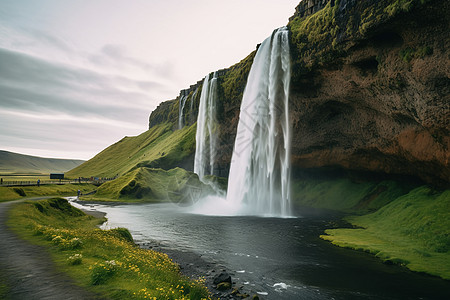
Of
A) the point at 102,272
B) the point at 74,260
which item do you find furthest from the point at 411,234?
the point at 74,260

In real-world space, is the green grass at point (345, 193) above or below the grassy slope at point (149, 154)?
below

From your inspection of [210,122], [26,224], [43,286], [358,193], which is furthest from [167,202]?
[43,286]

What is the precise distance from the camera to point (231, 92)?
7819 cm

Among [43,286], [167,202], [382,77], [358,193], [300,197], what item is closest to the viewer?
[43,286]

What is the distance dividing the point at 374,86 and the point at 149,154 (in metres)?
133

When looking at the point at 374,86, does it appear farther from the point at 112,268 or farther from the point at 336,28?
the point at 112,268

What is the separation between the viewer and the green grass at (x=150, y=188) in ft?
232

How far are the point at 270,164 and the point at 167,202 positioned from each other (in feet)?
Answer: 102

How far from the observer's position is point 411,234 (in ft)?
85.9

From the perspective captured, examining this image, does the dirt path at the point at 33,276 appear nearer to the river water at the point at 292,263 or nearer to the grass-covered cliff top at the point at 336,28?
→ the river water at the point at 292,263

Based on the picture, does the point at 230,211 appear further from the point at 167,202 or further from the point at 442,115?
the point at 442,115

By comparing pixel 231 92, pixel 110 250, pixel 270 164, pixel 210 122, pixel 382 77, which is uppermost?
pixel 231 92

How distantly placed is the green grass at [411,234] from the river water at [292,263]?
1.43 m

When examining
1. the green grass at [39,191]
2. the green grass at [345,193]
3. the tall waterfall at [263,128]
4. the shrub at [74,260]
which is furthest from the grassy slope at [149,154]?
the shrub at [74,260]
